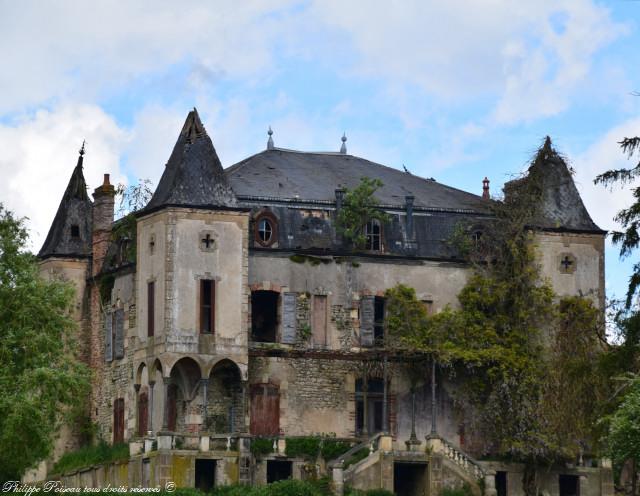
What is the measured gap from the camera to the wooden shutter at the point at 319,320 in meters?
77.8

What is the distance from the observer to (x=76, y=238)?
83438 mm

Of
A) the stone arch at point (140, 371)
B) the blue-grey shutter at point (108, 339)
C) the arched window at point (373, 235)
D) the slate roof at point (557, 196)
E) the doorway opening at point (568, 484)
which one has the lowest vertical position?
the doorway opening at point (568, 484)

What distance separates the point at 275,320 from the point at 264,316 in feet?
1.55

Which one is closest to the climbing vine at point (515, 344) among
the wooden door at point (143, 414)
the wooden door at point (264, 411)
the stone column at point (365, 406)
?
the stone column at point (365, 406)

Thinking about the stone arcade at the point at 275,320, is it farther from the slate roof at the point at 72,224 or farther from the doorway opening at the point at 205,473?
the slate roof at the point at 72,224

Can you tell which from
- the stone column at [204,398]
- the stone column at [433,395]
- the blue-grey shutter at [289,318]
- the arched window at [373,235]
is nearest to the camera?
the stone column at [204,398]

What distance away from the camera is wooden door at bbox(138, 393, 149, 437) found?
76.8 metres

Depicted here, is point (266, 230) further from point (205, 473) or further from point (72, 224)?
point (72, 224)

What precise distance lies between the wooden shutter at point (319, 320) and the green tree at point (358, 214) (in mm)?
2252

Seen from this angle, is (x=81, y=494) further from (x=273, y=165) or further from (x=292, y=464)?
(x=273, y=165)

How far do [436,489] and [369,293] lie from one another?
7906 mm

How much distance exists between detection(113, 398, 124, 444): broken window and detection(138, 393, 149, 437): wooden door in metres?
1.95

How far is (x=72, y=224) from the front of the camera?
8356 cm

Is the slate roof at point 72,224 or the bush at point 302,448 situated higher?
the slate roof at point 72,224
